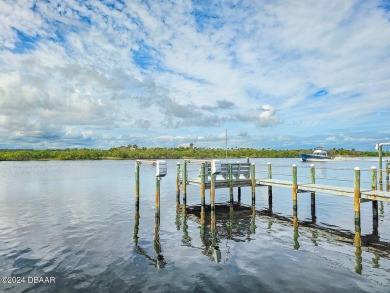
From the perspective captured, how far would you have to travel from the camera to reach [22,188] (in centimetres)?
3503

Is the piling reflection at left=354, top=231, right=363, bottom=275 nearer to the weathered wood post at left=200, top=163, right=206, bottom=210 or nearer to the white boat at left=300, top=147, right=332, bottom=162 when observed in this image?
the weathered wood post at left=200, top=163, right=206, bottom=210

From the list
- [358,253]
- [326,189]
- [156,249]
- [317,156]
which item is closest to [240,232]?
[156,249]

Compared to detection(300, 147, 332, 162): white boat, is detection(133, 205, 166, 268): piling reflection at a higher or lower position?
Result: lower

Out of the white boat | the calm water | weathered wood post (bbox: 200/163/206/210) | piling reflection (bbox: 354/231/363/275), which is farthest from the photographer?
the white boat

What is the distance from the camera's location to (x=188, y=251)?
13.1 metres

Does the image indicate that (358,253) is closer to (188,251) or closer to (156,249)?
(188,251)

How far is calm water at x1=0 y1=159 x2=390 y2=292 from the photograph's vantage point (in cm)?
981

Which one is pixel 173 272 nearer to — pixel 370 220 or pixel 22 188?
pixel 370 220

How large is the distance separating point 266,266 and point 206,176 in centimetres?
1056

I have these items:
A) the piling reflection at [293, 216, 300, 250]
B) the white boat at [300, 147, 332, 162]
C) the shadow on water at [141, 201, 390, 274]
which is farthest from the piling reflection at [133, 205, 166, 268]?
the white boat at [300, 147, 332, 162]

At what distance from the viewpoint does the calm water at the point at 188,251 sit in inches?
386

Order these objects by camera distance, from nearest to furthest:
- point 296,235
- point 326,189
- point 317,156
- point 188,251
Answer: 1. point 188,251
2. point 296,235
3. point 326,189
4. point 317,156

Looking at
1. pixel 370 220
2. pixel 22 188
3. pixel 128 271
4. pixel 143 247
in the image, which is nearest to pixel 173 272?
pixel 128 271

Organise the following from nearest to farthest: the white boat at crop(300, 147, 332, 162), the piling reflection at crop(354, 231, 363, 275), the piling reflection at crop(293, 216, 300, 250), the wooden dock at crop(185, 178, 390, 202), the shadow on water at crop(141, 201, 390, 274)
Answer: the piling reflection at crop(354, 231, 363, 275) < the shadow on water at crop(141, 201, 390, 274) < the piling reflection at crop(293, 216, 300, 250) < the wooden dock at crop(185, 178, 390, 202) < the white boat at crop(300, 147, 332, 162)
